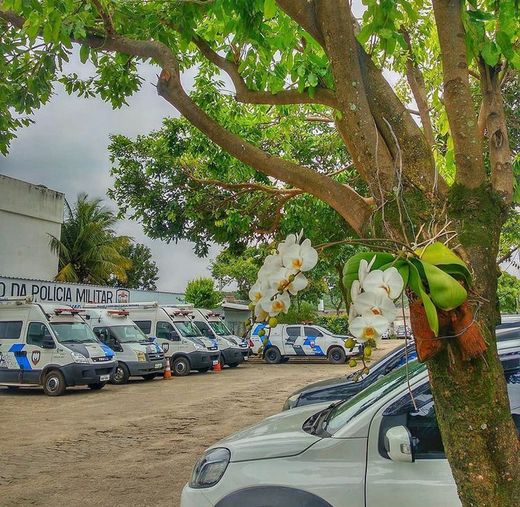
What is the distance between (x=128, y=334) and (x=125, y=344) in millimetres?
782

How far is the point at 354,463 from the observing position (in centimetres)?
327

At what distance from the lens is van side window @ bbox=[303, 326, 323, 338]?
27.5m

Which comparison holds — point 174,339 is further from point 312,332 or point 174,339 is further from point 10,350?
point 312,332

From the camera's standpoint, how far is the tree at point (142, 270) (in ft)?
159

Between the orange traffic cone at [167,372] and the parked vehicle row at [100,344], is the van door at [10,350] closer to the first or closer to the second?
the parked vehicle row at [100,344]

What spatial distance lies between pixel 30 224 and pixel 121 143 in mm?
8089

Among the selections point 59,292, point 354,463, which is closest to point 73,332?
point 59,292

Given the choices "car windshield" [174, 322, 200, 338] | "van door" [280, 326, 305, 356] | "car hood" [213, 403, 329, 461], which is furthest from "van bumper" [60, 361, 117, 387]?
"car hood" [213, 403, 329, 461]

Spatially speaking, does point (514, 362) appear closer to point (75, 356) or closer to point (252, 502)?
point (252, 502)

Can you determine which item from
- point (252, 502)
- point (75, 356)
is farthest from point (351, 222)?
point (75, 356)

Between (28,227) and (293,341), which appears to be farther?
(293,341)

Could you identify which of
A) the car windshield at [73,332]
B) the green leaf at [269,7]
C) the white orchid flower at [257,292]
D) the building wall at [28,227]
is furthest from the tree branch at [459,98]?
the building wall at [28,227]

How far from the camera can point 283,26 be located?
16.7 ft

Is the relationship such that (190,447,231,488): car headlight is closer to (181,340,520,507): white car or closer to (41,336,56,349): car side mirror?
(181,340,520,507): white car
